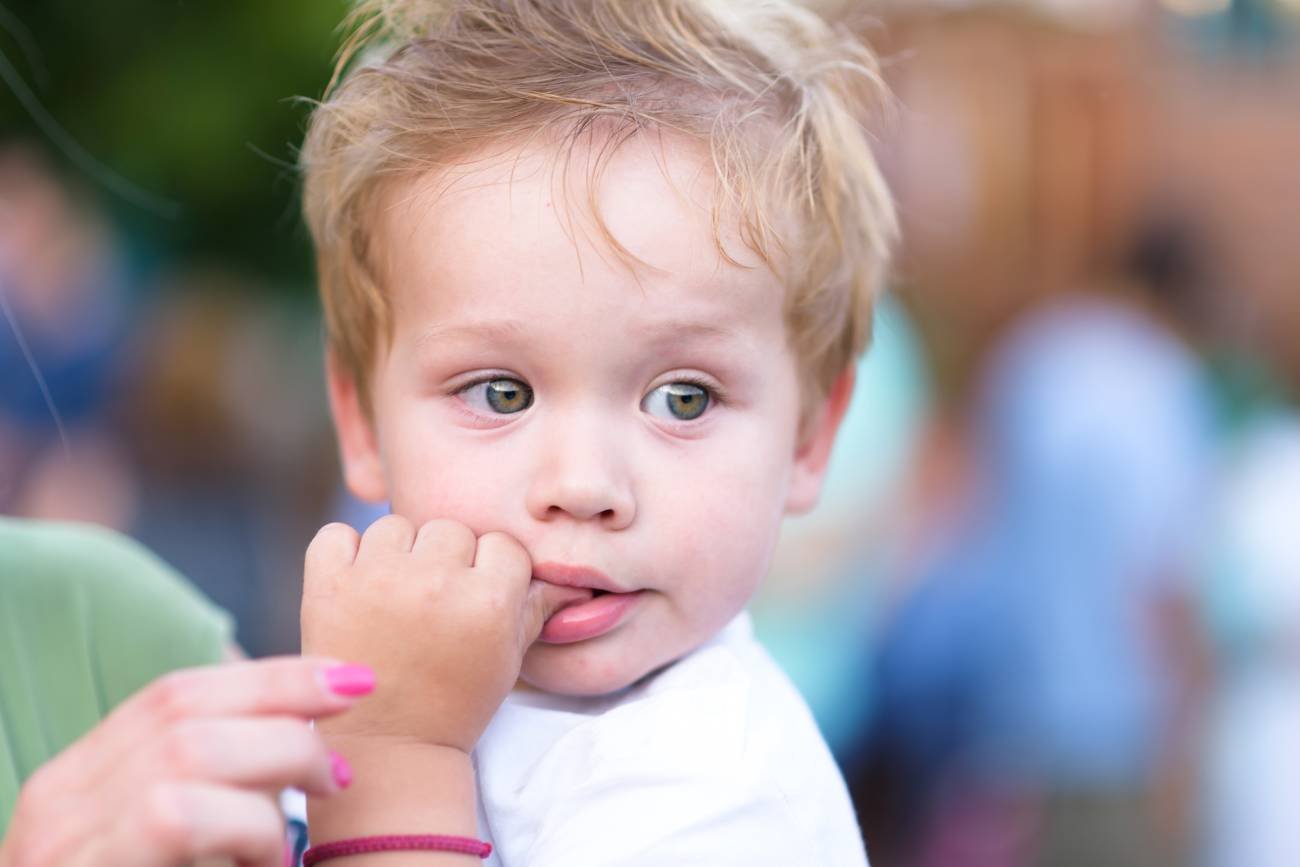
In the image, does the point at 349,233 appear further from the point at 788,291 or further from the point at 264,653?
the point at 264,653

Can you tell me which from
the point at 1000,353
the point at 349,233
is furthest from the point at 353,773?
the point at 1000,353

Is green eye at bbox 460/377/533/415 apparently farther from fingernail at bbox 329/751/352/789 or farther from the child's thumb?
fingernail at bbox 329/751/352/789

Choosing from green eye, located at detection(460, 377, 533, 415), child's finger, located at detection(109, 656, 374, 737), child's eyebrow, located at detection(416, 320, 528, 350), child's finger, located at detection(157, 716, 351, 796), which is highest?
child's eyebrow, located at detection(416, 320, 528, 350)

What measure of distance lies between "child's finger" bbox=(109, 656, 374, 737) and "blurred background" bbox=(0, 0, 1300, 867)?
193 centimetres

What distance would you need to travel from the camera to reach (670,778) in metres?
1.24

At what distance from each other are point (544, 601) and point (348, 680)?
0.27 m

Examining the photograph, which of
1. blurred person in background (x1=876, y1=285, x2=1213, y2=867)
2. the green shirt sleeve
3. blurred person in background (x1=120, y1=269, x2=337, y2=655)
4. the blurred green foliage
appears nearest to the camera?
the green shirt sleeve

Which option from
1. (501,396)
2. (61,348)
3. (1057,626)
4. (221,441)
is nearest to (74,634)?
(501,396)

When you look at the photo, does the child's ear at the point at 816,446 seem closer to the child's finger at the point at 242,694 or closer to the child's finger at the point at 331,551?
the child's finger at the point at 331,551

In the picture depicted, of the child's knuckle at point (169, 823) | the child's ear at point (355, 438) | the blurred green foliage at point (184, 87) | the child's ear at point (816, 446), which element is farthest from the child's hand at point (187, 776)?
the blurred green foliage at point (184, 87)

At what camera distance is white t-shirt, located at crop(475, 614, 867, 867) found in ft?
3.99

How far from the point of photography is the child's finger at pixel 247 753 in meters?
0.97

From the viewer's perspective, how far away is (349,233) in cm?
156

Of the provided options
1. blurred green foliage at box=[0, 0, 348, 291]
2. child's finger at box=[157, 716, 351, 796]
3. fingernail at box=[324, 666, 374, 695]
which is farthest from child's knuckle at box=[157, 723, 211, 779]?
blurred green foliage at box=[0, 0, 348, 291]
